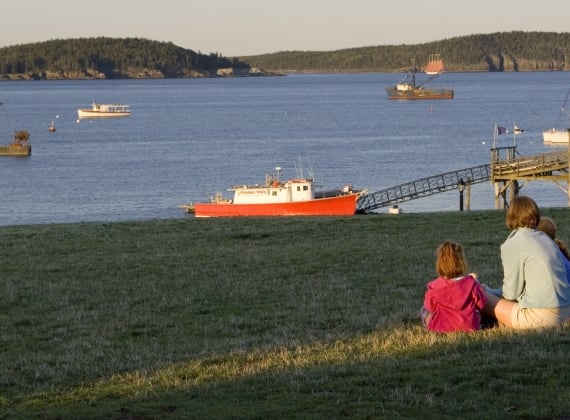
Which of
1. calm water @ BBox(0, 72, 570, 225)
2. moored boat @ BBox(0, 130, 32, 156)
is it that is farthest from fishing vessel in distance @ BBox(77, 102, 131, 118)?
moored boat @ BBox(0, 130, 32, 156)

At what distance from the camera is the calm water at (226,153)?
56.7 meters

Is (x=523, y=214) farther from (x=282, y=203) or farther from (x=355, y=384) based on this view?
(x=282, y=203)

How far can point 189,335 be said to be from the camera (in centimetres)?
1123

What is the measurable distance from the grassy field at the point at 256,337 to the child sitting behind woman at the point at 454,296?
200 millimetres

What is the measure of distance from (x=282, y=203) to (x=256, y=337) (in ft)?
112

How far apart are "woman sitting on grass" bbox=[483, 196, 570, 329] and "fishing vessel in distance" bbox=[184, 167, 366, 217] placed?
33816mm

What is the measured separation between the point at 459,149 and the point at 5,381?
7868cm

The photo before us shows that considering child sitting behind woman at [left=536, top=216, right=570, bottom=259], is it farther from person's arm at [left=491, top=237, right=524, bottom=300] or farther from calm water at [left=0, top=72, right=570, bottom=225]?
calm water at [left=0, top=72, right=570, bottom=225]

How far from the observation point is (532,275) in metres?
9.69

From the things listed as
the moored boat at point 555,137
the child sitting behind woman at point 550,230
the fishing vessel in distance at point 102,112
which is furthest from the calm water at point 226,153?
the child sitting behind woman at point 550,230

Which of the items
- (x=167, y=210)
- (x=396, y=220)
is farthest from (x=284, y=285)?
(x=167, y=210)

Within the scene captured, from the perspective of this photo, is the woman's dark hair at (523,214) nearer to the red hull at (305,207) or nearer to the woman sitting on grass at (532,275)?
the woman sitting on grass at (532,275)

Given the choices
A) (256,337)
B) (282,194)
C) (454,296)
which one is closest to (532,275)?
(454,296)

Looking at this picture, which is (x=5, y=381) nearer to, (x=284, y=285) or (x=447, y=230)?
(x=284, y=285)
